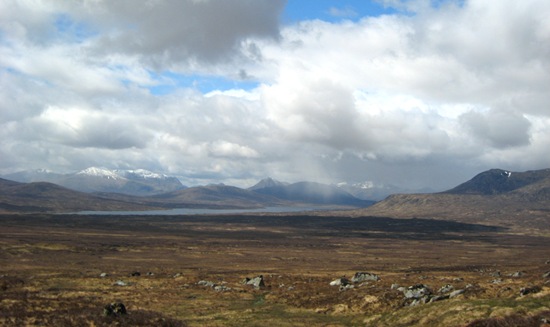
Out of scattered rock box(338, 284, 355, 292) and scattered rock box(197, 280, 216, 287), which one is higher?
scattered rock box(338, 284, 355, 292)

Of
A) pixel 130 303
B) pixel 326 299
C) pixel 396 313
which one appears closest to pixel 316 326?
pixel 396 313

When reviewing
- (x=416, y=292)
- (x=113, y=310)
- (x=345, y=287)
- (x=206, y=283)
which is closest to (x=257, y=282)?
(x=206, y=283)

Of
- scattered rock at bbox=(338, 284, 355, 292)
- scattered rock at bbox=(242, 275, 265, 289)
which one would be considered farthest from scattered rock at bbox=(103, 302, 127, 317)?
scattered rock at bbox=(242, 275, 265, 289)

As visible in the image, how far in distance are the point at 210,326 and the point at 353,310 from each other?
14161 millimetres

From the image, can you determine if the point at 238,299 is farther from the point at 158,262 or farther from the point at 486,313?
the point at 158,262

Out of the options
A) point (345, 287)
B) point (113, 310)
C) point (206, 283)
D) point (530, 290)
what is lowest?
point (206, 283)

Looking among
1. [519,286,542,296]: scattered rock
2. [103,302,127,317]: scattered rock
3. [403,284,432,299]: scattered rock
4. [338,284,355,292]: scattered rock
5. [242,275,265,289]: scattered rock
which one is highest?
[519,286,542,296]: scattered rock

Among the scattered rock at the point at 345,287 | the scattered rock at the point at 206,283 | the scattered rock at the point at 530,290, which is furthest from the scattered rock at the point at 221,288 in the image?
the scattered rock at the point at 530,290

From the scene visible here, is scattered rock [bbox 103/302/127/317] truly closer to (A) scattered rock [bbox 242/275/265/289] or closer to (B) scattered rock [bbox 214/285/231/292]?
(B) scattered rock [bbox 214/285/231/292]

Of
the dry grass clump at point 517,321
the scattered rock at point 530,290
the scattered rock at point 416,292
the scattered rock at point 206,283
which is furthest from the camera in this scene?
the scattered rock at point 206,283

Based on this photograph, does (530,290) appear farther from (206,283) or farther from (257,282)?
(206,283)

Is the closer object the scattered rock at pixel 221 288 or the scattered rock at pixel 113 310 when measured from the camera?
the scattered rock at pixel 113 310

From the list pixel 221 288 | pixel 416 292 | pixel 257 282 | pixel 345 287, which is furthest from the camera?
pixel 257 282

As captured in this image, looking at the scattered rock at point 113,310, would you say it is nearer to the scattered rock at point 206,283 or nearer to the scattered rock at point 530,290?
the scattered rock at point 206,283
